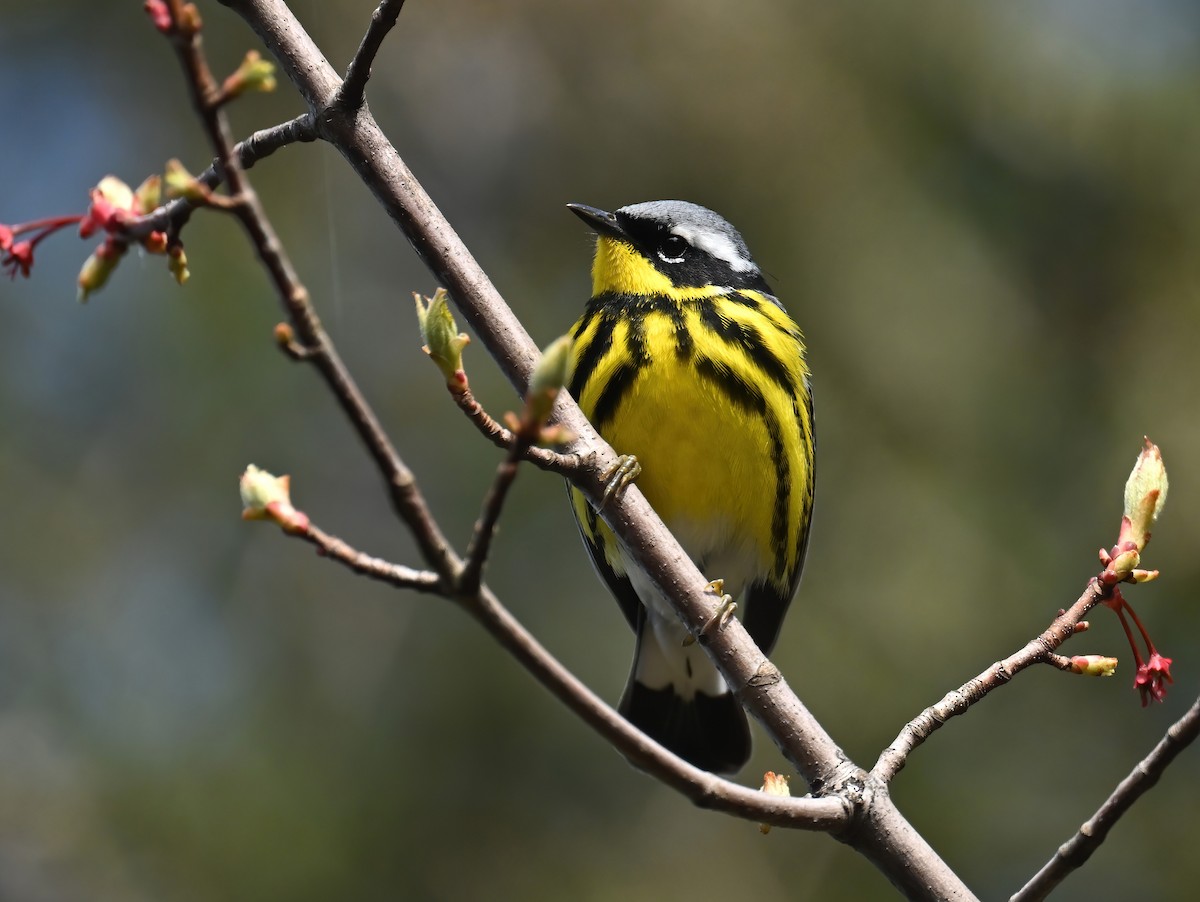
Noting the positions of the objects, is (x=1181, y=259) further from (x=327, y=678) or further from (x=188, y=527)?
(x=188, y=527)

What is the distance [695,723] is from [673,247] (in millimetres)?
1353

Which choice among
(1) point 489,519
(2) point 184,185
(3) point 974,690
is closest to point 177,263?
(2) point 184,185

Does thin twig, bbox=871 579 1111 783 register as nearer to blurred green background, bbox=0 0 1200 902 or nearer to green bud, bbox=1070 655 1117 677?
green bud, bbox=1070 655 1117 677

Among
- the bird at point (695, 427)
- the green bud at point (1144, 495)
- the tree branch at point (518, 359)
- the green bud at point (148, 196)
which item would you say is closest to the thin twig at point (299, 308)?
the green bud at point (148, 196)

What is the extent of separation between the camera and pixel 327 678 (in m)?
5.57

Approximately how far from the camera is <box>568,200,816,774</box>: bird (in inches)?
124

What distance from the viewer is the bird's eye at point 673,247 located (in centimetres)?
352

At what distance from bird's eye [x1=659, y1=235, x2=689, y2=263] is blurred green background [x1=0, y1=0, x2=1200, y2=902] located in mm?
2333

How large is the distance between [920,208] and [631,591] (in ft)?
10.00

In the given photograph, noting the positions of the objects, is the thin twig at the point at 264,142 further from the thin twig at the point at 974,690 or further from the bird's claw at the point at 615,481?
the thin twig at the point at 974,690

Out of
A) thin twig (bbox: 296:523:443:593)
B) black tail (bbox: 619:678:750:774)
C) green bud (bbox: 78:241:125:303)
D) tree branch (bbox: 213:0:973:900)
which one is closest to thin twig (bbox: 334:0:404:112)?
tree branch (bbox: 213:0:973:900)

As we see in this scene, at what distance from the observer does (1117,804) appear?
173 cm

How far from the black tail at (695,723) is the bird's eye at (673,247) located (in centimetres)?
123

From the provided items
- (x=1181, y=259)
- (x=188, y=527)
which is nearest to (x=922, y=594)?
(x=1181, y=259)
